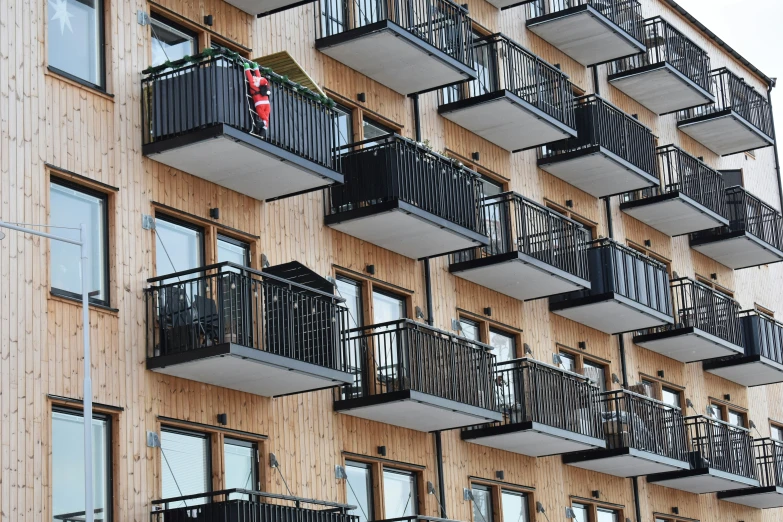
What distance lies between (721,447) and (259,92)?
18.2m

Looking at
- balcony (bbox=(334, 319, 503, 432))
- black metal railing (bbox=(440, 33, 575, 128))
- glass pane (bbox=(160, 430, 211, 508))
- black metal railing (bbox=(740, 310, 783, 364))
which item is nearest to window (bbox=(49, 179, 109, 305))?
glass pane (bbox=(160, 430, 211, 508))

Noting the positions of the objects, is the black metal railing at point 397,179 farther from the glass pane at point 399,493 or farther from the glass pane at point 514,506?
the glass pane at point 514,506

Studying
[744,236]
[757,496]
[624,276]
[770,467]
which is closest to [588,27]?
[624,276]

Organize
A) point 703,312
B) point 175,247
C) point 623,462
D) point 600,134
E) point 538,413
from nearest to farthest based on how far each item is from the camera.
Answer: point 175,247 → point 538,413 → point 623,462 → point 600,134 → point 703,312

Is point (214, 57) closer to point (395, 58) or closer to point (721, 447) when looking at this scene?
point (395, 58)

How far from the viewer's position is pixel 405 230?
90.2 feet

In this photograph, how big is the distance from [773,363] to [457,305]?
14.4m

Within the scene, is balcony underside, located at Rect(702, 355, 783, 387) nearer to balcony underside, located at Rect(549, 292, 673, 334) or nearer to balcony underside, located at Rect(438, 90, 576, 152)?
balcony underside, located at Rect(549, 292, 673, 334)

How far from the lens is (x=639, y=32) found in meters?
39.4

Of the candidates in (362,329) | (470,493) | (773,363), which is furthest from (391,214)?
(773,363)

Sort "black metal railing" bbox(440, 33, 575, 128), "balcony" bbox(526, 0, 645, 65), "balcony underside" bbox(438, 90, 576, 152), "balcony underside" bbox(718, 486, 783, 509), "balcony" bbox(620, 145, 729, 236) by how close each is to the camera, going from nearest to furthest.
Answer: "balcony underside" bbox(438, 90, 576, 152)
"black metal railing" bbox(440, 33, 575, 128)
"balcony" bbox(526, 0, 645, 65)
"balcony" bbox(620, 145, 729, 236)
"balcony underside" bbox(718, 486, 783, 509)

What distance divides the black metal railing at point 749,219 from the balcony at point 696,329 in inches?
117

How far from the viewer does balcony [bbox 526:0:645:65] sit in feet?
117

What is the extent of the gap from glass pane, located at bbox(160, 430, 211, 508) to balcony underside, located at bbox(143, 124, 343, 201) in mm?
4253
